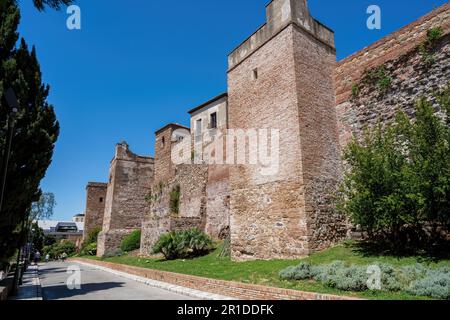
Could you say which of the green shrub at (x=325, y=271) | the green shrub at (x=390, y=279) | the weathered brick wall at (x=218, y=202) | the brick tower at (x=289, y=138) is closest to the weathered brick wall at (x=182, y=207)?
the weathered brick wall at (x=218, y=202)

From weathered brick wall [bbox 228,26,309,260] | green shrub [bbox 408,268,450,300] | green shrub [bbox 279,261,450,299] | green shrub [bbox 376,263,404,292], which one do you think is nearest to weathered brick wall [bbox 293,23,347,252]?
weathered brick wall [bbox 228,26,309,260]

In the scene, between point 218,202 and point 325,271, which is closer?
point 325,271

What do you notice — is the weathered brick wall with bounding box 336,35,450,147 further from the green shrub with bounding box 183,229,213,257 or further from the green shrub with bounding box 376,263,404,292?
the green shrub with bounding box 183,229,213,257

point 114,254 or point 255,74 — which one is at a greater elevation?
point 255,74

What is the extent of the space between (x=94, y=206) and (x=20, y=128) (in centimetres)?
2966

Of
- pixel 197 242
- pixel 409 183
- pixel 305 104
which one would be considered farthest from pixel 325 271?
pixel 197 242

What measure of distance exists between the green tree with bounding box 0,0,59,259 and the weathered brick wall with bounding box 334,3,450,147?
10694 mm

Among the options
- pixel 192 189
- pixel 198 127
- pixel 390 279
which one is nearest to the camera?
pixel 390 279

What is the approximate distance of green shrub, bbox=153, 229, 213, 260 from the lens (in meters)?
15.4

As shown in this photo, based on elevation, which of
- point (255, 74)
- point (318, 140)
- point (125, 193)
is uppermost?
point (255, 74)

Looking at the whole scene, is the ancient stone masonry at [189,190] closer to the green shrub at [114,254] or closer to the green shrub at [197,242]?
the green shrub at [197,242]

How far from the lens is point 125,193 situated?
29.8 meters

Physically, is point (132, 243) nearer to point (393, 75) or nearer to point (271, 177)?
point (271, 177)

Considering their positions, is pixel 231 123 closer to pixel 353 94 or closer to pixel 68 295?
pixel 353 94
